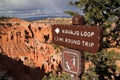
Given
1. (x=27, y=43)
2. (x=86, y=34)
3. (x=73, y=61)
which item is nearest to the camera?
(x=86, y=34)

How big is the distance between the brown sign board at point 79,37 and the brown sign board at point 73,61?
0.13 metres

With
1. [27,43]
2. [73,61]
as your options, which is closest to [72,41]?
[73,61]

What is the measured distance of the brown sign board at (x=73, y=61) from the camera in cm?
513

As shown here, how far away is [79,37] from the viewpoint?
5.12 m

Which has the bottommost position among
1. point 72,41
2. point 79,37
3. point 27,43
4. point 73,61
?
point 27,43

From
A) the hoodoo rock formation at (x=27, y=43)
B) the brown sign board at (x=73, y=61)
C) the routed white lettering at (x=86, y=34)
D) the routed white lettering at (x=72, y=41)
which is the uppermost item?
the routed white lettering at (x=86, y=34)

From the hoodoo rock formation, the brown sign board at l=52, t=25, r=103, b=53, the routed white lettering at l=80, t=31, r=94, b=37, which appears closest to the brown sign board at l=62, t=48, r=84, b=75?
the brown sign board at l=52, t=25, r=103, b=53

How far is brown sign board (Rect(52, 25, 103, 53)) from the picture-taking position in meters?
4.76

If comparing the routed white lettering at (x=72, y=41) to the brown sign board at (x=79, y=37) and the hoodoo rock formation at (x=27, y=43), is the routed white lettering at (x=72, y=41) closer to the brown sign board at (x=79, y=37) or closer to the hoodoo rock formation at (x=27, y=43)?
the brown sign board at (x=79, y=37)

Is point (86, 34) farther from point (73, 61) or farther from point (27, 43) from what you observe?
point (27, 43)

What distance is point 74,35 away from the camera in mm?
5238

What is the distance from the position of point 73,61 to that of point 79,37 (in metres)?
0.57

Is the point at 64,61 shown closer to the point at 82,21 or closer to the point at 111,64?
the point at 82,21

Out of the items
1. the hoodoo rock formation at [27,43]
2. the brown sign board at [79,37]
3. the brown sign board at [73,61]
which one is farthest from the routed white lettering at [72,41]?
the hoodoo rock formation at [27,43]
